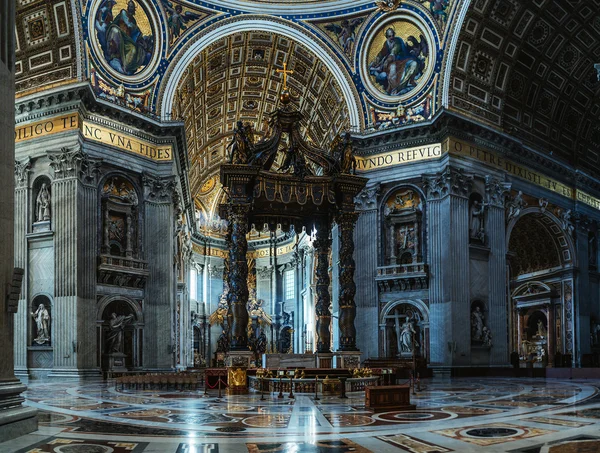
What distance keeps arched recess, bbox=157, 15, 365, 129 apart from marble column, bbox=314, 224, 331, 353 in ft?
28.0

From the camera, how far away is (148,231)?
26766 mm

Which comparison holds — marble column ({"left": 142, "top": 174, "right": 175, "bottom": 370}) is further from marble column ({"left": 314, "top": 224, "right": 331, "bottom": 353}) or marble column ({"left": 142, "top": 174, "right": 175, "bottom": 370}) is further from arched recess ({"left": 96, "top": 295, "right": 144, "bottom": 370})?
marble column ({"left": 314, "top": 224, "right": 331, "bottom": 353})

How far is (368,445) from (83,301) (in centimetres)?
1721

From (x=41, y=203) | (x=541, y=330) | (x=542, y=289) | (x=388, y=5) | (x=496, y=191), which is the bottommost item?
(x=541, y=330)

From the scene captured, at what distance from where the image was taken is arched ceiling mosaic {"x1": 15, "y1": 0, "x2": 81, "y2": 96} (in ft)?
78.4

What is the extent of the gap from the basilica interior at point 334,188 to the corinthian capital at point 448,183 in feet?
0.27

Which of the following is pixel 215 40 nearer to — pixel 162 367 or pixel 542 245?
pixel 162 367

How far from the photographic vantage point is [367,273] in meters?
28.2

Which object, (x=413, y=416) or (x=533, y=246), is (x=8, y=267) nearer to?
(x=413, y=416)

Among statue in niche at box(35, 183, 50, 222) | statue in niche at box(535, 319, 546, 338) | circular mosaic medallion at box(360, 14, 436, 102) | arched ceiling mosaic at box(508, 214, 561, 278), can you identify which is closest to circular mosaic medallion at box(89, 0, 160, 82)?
statue in niche at box(35, 183, 50, 222)

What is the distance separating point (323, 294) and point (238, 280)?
3.38 metres

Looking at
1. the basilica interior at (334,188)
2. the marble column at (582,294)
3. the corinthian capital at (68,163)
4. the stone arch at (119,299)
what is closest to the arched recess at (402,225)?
the basilica interior at (334,188)

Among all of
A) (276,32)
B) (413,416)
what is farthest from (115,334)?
(413,416)

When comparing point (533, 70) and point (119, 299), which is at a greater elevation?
point (533, 70)
